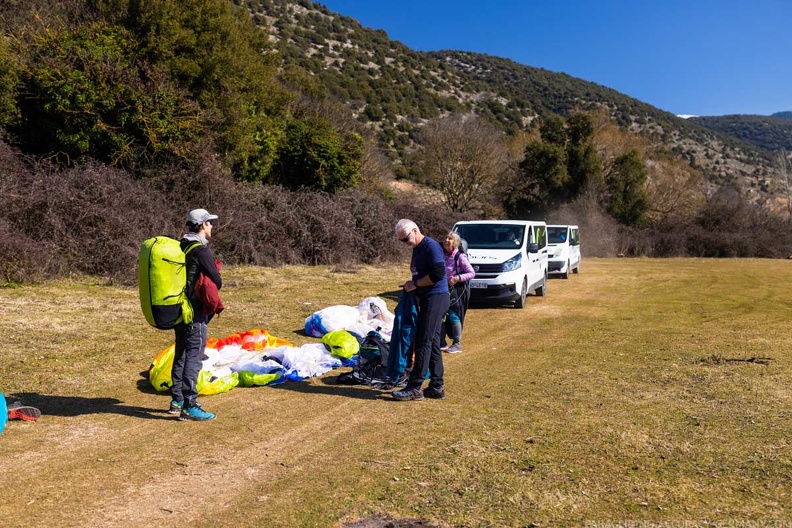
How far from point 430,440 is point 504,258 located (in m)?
9.10

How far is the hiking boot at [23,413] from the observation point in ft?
19.2

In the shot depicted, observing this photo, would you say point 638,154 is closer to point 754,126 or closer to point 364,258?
point 364,258

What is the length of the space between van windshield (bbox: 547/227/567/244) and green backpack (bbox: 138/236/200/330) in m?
19.1

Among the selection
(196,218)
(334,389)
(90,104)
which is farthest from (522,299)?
(90,104)

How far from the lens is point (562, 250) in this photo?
22.5 m

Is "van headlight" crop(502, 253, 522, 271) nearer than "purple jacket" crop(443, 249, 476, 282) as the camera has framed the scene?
No

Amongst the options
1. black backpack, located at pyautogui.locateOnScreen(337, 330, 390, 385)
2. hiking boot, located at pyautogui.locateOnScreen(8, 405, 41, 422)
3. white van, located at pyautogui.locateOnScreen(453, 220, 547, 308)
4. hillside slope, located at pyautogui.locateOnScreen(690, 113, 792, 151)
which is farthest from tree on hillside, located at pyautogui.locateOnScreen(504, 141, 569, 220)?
hillside slope, located at pyautogui.locateOnScreen(690, 113, 792, 151)

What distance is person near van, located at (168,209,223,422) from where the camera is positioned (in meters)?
5.84

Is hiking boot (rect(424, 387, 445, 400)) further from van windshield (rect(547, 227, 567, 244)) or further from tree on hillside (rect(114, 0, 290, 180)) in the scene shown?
van windshield (rect(547, 227, 567, 244))

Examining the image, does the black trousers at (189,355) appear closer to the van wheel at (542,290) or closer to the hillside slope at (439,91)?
the van wheel at (542,290)

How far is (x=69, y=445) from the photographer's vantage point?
211 inches

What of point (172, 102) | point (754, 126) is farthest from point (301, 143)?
point (754, 126)

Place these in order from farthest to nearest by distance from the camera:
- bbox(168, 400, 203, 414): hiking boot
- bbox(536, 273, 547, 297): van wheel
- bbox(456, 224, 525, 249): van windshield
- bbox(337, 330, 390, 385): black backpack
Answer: bbox(536, 273, 547, 297): van wheel < bbox(456, 224, 525, 249): van windshield < bbox(337, 330, 390, 385): black backpack < bbox(168, 400, 203, 414): hiking boot

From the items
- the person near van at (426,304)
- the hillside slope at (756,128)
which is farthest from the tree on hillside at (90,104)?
the hillside slope at (756,128)
